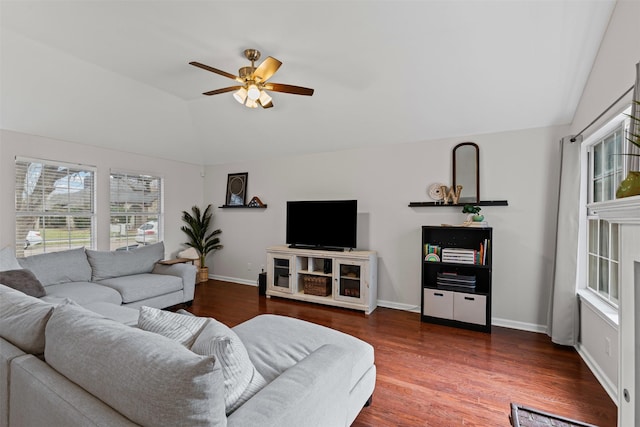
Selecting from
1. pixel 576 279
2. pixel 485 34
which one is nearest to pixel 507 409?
pixel 576 279

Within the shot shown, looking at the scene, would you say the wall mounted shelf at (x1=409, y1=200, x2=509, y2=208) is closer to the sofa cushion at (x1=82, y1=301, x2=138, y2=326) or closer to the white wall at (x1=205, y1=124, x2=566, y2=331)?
the white wall at (x1=205, y1=124, x2=566, y2=331)

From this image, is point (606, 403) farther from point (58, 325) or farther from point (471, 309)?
point (58, 325)

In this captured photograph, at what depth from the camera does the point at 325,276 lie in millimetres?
4453

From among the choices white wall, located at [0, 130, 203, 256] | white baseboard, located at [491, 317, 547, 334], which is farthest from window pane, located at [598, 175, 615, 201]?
white wall, located at [0, 130, 203, 256]

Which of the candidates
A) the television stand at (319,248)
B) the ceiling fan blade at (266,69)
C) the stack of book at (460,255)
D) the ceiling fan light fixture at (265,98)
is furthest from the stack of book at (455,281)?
the ceiling fan blade at (266,69)

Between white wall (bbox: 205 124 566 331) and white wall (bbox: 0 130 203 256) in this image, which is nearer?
white wall (bbox: 205 124 566 331)

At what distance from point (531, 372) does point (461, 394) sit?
83 centimetres

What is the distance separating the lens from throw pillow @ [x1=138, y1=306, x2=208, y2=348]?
1.32 metres

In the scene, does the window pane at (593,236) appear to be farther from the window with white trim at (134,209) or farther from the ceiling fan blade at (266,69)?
the window with white trim at (134,209)

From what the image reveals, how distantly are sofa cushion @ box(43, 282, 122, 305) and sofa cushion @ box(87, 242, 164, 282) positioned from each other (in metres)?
0.30

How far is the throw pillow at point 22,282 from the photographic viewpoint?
8.65 ft

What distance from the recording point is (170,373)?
0.87 m

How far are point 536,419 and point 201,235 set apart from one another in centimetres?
554

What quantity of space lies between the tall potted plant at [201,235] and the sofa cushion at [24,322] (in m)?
4.36
